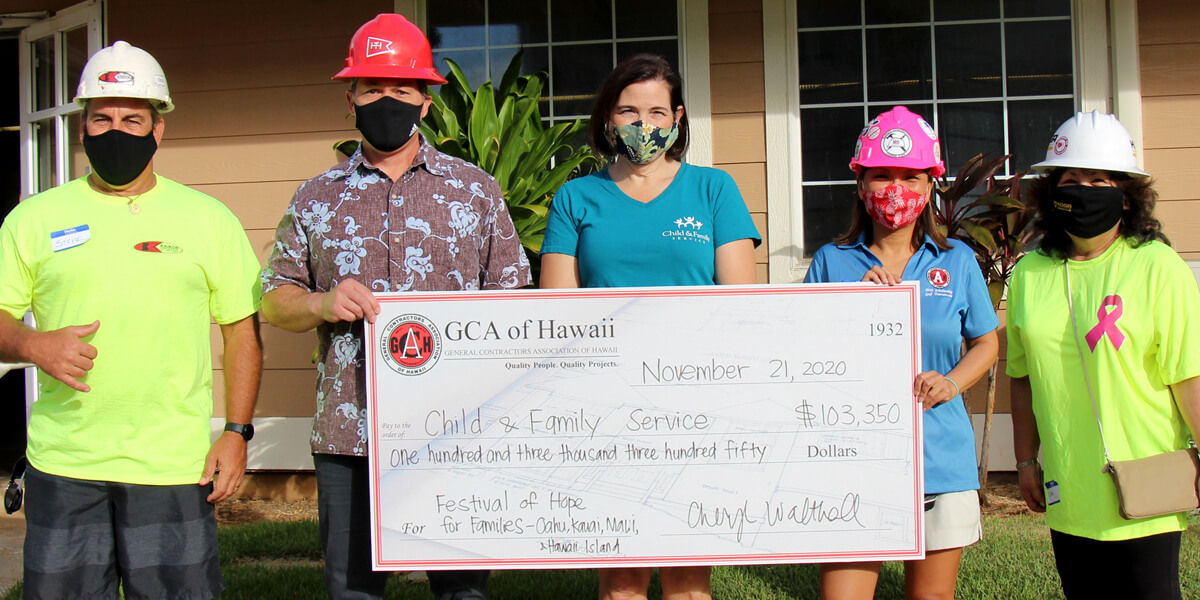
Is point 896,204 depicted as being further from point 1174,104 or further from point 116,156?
point 1174,104

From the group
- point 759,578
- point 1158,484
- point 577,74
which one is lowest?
point 759,578

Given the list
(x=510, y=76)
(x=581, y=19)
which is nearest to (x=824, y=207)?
(x=581, y=19)

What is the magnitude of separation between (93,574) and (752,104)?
418 centimetres

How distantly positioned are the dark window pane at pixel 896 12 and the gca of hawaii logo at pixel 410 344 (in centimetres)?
402

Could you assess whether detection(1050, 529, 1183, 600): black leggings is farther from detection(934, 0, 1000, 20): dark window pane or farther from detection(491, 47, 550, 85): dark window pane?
detection(491, 47, 550, 85): dark window pane

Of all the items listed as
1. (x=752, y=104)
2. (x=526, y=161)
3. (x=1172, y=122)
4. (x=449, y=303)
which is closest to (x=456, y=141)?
(x=526, y=161)

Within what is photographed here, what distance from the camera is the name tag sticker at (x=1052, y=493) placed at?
251cm

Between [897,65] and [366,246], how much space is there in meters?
4.03

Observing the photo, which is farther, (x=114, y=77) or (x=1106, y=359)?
(x=114, y=77)

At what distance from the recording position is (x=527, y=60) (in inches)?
223

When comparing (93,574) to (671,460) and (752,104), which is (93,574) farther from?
(752,104)

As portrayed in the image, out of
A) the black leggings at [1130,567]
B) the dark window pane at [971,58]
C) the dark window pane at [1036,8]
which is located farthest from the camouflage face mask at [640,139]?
the dark window pane at [1036,8]

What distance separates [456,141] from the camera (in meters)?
4.55

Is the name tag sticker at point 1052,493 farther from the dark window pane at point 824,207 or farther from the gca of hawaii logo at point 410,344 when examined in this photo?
the dark window pane at point 824,207
